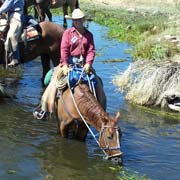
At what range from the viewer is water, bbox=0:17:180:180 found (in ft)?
24.8

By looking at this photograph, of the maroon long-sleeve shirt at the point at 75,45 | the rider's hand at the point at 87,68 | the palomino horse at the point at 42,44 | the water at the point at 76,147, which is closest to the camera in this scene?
the water at the point at 76,147

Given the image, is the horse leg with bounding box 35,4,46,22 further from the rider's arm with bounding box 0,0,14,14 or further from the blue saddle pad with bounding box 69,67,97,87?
the blue saddle pad with bounding box 69,67,97,87

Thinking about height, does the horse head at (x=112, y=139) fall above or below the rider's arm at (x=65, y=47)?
below

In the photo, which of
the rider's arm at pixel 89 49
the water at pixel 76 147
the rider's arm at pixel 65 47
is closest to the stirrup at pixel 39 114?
the water at pixel 76 147

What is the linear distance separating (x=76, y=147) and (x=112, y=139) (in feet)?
4.72

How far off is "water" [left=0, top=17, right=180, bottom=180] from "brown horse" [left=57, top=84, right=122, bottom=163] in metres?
0.35

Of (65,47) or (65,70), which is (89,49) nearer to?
(65,47)

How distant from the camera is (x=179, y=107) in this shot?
11.1 meters

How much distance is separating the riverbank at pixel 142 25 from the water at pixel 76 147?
8.28 ft

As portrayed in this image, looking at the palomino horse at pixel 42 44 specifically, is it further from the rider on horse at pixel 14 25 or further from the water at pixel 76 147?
the water at pixel 76 147

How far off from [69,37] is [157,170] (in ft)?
8.74

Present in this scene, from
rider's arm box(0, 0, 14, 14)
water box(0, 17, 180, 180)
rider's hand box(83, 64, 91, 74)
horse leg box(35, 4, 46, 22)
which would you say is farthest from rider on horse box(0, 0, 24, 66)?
horse leg box(35, 4, 46, 22)

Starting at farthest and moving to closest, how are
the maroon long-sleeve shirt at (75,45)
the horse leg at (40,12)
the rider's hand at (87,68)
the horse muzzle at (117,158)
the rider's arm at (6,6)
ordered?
the horse leg at (40,12), the rider's arm at (6,6), the maroon long-sleeve shirt at (75,45), the rider's hand at (87,68), the horse muzzle at (117,158)

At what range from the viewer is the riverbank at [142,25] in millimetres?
13984
